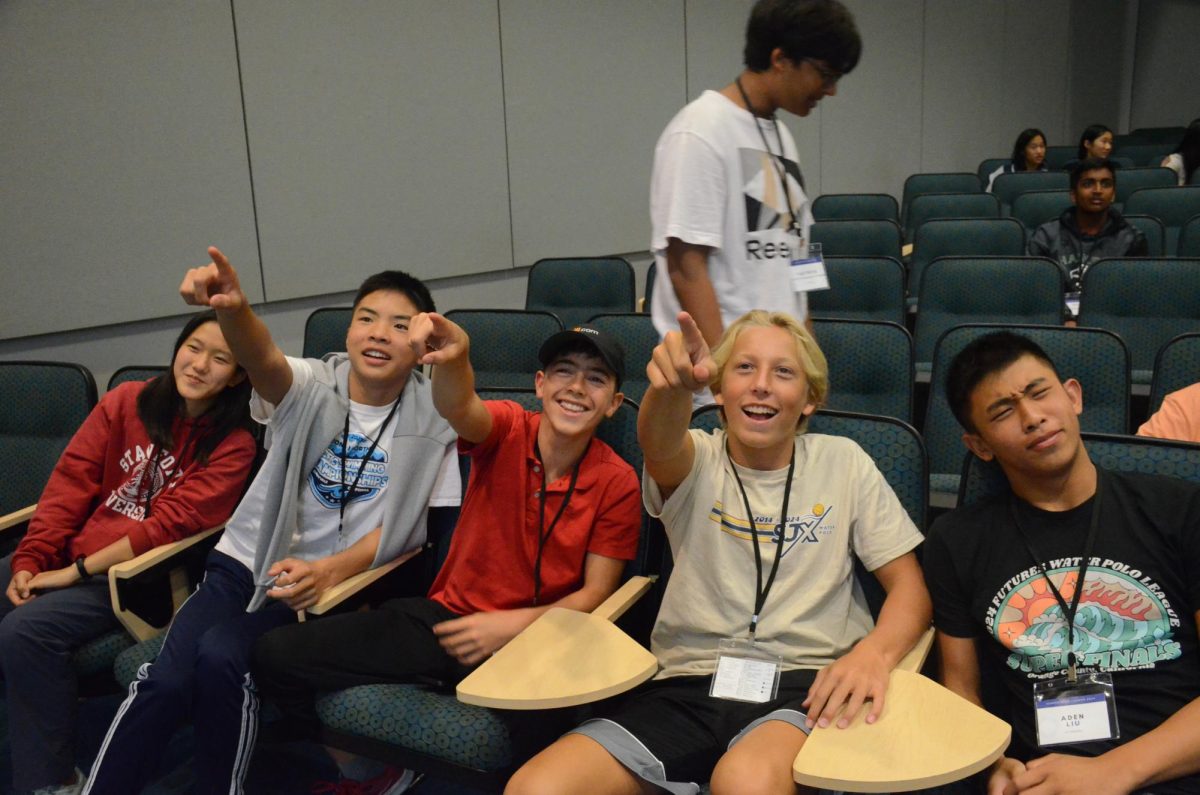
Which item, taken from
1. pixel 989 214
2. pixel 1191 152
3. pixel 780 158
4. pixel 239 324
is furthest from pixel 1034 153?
pixel 239 324

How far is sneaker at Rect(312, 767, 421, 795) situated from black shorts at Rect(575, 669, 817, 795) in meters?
0.74

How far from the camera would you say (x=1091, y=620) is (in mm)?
1519

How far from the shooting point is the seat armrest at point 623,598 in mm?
1793

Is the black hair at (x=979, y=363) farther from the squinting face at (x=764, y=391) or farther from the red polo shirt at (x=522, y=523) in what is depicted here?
the red polo shirt at (x=522, y=523)

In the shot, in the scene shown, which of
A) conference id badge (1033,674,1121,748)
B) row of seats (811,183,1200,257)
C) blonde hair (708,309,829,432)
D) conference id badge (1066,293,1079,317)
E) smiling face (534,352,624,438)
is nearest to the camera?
conference id badge (1033,674,1121,748)

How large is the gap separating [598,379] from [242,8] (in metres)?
2.68

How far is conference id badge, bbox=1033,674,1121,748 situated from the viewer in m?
1.44

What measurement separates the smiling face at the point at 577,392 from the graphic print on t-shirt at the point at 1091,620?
2.71ft

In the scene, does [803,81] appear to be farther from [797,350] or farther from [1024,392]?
[1024,392]

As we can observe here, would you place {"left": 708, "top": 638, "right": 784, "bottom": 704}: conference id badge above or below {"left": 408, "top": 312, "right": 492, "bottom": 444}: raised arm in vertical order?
below

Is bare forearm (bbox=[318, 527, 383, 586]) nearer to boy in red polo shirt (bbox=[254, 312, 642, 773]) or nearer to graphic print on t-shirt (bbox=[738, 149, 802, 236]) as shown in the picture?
boy in red polo shirt (bbox=[254, 312, 642, 773])

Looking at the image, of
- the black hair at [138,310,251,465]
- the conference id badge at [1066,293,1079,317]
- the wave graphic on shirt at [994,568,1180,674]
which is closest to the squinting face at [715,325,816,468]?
the wave graphic on shirt at [994,568,1180,674]

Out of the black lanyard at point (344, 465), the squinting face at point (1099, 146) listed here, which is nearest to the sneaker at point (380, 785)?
the black lanyard at point (344, 465)

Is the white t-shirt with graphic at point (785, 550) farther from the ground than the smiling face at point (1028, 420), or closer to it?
closer to it
